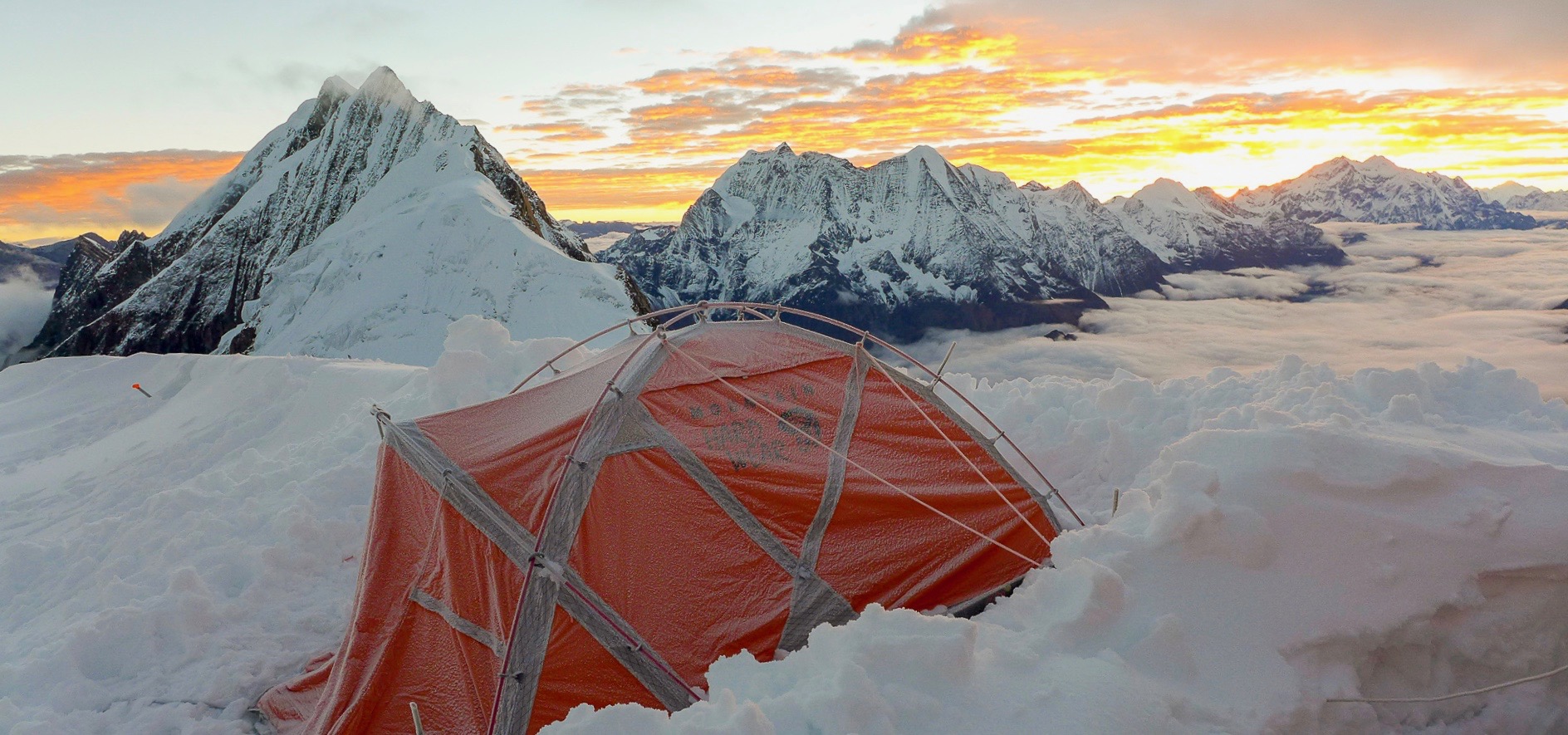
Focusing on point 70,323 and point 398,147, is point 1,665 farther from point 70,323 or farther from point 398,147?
point 70,323

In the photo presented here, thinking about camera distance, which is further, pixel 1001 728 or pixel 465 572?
pixel 465 572

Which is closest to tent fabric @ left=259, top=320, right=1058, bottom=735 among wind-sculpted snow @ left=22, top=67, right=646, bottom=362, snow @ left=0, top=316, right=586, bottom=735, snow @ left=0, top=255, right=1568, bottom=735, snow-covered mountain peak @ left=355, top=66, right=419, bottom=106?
snow @ left=0, top=316, right=586, bottom=735

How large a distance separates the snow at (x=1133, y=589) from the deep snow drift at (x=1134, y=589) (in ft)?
0.06

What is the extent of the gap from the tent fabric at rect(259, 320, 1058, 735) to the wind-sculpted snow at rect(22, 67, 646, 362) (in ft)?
135

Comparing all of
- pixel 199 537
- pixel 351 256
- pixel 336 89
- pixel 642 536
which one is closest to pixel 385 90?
pixel 336 89

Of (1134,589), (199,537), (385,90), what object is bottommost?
(199,537)

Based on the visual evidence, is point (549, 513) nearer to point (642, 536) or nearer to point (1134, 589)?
point (642, 536)

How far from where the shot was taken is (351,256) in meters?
66.2

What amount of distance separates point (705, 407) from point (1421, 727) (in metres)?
4.95

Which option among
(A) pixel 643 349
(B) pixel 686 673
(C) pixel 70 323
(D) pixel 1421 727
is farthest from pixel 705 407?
(C) pixel 70 323

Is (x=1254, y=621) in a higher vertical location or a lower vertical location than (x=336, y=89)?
lower

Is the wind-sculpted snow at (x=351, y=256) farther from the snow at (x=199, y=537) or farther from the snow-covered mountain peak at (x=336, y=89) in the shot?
the snow at (x=199, y=537)

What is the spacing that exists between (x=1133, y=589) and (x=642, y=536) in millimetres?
3226

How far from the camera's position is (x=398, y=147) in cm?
9100
